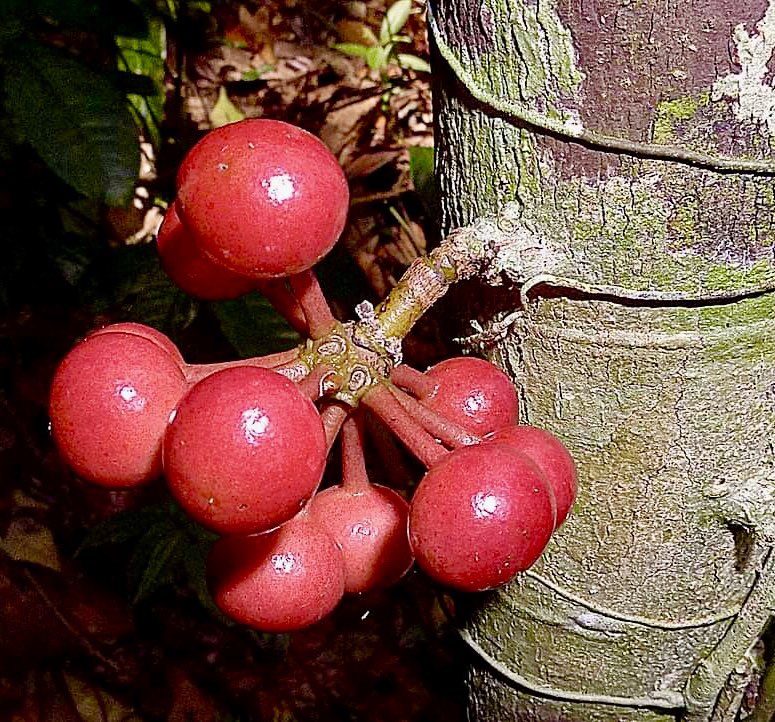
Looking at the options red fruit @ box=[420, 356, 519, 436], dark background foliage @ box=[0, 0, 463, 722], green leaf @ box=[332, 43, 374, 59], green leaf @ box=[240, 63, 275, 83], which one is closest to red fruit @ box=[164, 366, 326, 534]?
red fruit @ box=[420, 356, 519, 436]

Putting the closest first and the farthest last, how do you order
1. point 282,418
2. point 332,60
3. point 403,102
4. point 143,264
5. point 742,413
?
point 282,418, point 742,413, point 143,264, point 403,102, point 332,60

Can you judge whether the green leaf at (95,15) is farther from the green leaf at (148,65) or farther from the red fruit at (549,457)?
the red fruit at (549,457)

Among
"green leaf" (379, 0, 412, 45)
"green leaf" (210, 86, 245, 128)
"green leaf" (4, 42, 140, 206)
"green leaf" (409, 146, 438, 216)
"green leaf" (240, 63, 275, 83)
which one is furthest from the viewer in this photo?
"green leaf" (240, 63, 275, 83)

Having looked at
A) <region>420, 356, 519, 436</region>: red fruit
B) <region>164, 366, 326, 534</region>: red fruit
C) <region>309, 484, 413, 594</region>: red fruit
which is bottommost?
<region>309, 484, 413, 594</region>: red fruit

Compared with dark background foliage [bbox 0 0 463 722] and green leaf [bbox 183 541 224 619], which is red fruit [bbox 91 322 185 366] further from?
green leaf [bbox 183 541 224 619]

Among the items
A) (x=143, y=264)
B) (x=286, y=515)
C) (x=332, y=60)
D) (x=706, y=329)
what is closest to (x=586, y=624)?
(x=706, y=329)

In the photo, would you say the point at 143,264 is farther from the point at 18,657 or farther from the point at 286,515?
the point at 286,515
